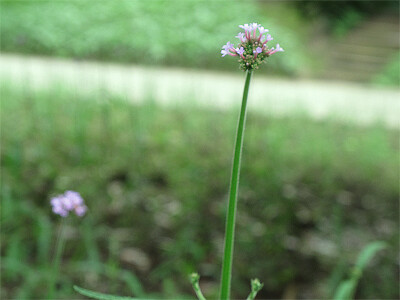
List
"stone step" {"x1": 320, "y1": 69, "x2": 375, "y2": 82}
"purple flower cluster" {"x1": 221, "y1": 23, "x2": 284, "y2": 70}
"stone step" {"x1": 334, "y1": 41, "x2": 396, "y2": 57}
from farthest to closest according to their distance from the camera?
1. "stone step" {"x1": 334, "y1": 41, "x2": 396, "y2": 57}
2. "stone step" {"x1": 320, "y1": 69, "x2": 375, "y2": 82}
3. "purple flower cluster" {"x1": 221, "y1": 23, "x2": 284, "y2": 70}

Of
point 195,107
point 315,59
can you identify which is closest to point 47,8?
point 315,59

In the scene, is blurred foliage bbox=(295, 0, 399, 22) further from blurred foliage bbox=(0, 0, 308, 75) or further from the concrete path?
the concrete path

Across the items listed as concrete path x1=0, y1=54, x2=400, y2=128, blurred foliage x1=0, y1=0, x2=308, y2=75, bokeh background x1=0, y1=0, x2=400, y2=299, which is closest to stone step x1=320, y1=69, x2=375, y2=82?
concrete path x1=0, y1=54, x2=400, y2=128

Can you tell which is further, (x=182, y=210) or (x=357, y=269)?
(x=182, y=210)

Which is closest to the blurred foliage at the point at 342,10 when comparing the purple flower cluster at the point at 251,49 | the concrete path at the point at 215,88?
the concrete path at the point at 215,88

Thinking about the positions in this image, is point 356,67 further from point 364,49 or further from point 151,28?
point 151,28

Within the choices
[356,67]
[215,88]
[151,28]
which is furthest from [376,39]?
[215,88]
